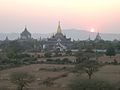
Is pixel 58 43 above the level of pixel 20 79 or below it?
above

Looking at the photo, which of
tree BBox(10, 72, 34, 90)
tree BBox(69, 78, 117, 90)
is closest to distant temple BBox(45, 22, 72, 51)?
tree BBox(10, 72, 34, 90)

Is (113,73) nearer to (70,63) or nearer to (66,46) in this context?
(70,63)

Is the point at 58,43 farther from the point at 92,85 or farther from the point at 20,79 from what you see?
the point at 92,85

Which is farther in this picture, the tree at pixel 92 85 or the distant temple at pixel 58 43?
the distant temple at pixel 58 43

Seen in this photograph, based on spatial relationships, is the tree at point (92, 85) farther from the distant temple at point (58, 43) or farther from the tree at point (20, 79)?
the distant temple at point (58, 43)

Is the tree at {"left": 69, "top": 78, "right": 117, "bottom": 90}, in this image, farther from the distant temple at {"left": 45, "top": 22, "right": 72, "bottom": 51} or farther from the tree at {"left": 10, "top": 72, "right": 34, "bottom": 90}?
the distant temple at {"left": 45, "top": 22, "right": 72, "bottom": 51}

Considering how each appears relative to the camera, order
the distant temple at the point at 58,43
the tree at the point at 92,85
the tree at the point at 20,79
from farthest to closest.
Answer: the distant temple at the point at 58,43
the tree at the point at 20,79
the tree at the point at 92,85

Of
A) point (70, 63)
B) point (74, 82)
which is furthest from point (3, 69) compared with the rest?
point (74, 82)

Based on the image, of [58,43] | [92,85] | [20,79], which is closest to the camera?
[92,85]

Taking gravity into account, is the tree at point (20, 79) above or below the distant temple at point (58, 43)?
below

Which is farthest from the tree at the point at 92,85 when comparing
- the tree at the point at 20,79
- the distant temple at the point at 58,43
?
the distant temple at the point at 58,43

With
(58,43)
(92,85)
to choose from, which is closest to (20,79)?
(92,85)

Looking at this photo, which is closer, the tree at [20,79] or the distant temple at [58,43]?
the tree at [20,79]

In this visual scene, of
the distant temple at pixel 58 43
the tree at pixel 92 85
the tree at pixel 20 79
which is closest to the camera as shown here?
the tree at pixel 92 85
